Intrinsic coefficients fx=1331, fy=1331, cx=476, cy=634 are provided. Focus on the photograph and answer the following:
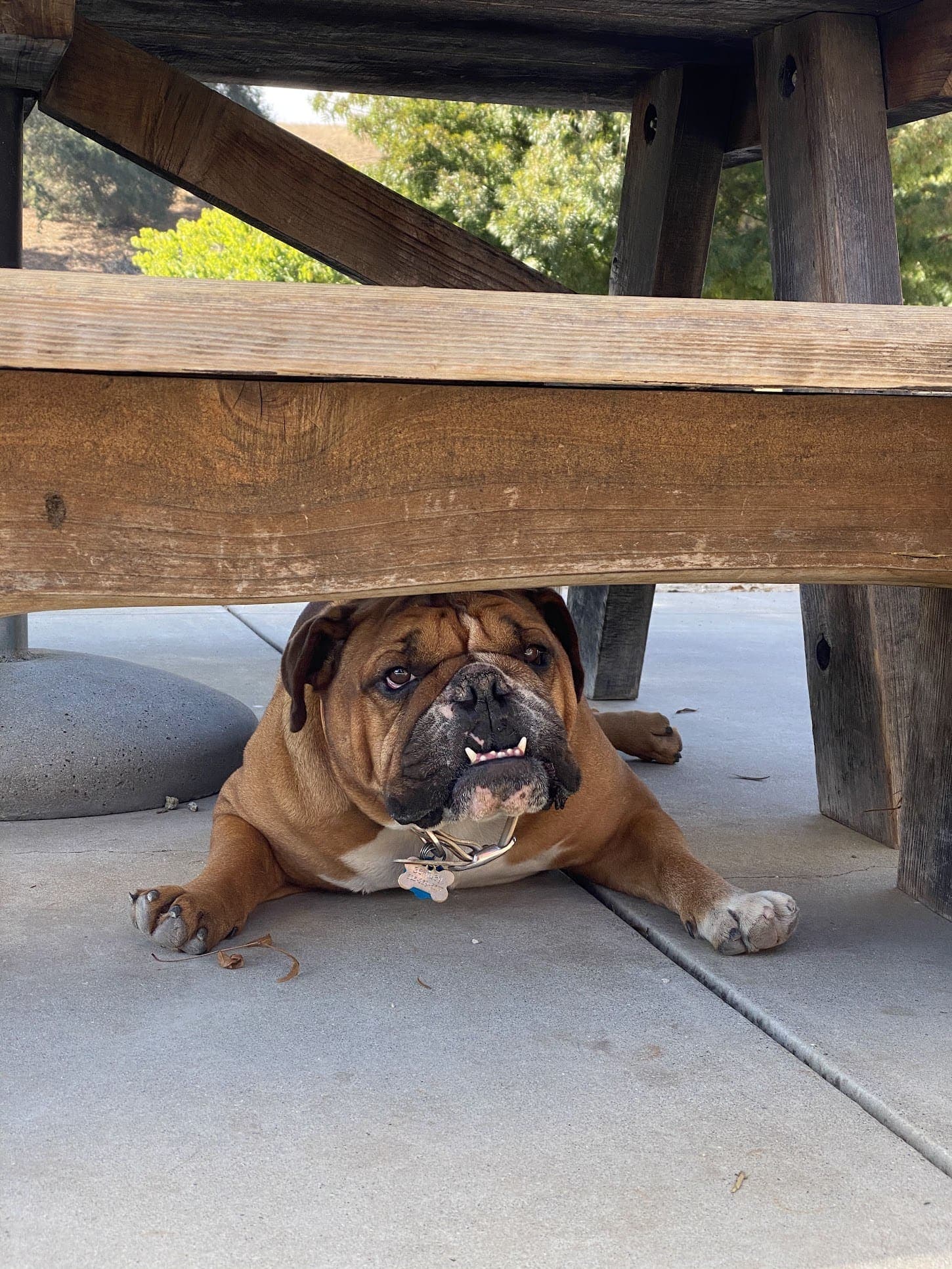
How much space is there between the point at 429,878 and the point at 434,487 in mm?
1111

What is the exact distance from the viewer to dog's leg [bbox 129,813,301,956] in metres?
2.46

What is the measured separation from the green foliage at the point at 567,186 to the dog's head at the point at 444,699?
27.7ft

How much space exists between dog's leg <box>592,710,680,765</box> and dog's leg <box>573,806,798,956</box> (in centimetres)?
102

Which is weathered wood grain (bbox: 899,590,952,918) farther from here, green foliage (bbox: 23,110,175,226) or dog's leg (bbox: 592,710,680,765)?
green foliage (bbox: 23,110,175,226)

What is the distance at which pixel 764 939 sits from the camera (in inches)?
97.0

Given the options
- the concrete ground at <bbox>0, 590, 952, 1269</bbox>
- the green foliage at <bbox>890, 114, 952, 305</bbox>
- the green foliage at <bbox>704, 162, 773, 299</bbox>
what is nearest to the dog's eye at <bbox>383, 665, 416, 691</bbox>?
the concrete ground at <bbox>0, 590, 952, 1269</bbox>

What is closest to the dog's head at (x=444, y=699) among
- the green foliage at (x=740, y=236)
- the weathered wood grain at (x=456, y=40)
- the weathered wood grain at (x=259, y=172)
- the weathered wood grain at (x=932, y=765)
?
the weathered wood grain at (x=932, y=765)

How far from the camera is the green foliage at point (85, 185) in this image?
35.5 metres

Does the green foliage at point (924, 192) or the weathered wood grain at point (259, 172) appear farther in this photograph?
the green foliage at point (924, 192)

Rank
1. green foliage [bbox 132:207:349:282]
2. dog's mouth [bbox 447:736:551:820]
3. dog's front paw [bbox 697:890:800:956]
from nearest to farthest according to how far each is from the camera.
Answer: dog's mouth [bbox 447:736:551:820]
dog's front paw [bbox 697:890:800:956]
green foliage [bbox 132:207:349:282]

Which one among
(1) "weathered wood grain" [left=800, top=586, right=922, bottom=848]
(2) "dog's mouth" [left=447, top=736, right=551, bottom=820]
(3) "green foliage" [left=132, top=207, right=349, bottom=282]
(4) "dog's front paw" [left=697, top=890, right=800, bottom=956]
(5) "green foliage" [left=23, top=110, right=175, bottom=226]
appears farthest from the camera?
(5) "green foliage" [left=23, top=110, right=175, bottom=226]

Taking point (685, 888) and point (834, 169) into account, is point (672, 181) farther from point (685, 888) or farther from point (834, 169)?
point (685, 888)

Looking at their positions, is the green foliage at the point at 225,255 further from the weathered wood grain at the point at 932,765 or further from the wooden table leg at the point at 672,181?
the weathered wood grain at the point at 932,765

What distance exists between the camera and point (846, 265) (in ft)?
10.7
